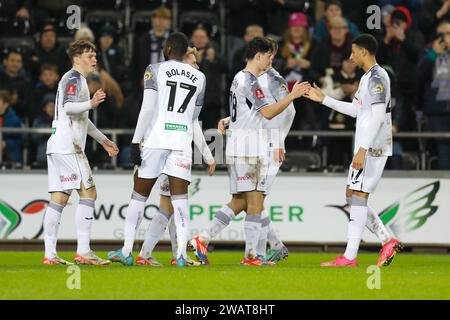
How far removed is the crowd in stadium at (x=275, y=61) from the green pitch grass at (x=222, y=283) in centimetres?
559

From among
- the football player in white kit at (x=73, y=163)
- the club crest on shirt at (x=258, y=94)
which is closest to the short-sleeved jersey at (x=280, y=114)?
the club crest on shirt at (x=258, y=94)

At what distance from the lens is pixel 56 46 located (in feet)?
67.4

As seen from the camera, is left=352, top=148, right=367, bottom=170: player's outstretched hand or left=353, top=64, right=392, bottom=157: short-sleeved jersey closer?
left=352, top=148, right=367, bottom=170: player's outstretched hand

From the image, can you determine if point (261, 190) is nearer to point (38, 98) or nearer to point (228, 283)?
point (228, 283)

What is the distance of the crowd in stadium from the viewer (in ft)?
63.0

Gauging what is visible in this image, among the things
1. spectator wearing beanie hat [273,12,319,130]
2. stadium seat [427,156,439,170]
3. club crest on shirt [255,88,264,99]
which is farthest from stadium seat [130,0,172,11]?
club crest on shirt [255,88,264,99]

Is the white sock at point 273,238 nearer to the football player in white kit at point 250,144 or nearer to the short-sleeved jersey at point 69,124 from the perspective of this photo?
the football player in white kit at point 250,144

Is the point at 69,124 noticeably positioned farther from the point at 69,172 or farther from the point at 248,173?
the point at 248,173

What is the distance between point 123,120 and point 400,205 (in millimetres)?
4617

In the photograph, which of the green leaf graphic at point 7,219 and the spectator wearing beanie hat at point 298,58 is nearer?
the green leaf graphic at point 7,219

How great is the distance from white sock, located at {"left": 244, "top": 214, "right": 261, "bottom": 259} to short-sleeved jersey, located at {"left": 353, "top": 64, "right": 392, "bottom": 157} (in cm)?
138

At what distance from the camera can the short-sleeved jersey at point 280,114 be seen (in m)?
13.9

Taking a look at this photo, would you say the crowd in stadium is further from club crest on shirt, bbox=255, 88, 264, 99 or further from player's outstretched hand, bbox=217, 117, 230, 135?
club crest on shirt, bbox=255, 88, 264, 99
